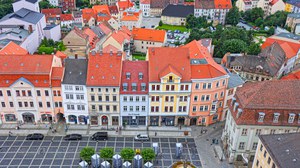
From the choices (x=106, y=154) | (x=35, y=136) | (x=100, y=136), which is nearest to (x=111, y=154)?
(x=106, y=154)

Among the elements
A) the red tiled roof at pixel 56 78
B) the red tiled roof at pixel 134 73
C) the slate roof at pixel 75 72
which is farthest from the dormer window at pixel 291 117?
the red tiled roof at pixel 56 78

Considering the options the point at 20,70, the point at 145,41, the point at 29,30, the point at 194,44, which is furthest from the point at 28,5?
the point at 194,44

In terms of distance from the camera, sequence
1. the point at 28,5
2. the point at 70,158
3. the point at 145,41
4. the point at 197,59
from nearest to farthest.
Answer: the point at 70,158 → the point at 197,59 → the point at 145,41 → the point at 28,5

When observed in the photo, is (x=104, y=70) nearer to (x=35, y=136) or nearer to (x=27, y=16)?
(x=35, y=136)

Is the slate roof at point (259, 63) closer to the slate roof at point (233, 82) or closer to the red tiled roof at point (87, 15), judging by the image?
the slate roof at point (233, 82)

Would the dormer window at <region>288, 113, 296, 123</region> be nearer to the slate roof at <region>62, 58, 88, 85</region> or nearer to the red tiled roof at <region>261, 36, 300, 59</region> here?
the slate roof at <region>62, 58, 88, 85</region>

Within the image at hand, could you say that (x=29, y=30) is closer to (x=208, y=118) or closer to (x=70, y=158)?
(x=70, y=158)
